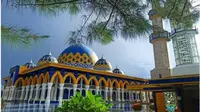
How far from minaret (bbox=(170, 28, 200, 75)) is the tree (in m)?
6.47

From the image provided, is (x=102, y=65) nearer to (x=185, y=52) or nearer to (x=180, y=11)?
(x=185, y=52)

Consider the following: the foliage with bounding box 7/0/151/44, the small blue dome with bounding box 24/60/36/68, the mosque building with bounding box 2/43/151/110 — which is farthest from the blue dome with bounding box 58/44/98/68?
the foliage with bounding box 7/0/151/44

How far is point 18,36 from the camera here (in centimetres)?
252

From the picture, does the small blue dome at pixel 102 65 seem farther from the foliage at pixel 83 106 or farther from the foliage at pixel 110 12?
the foliage at pixel 110 12

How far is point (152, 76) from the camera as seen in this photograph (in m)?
14.4

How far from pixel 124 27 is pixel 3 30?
1800 mm

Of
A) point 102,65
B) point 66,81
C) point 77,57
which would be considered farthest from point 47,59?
point 102,65

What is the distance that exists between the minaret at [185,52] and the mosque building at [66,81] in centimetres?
565

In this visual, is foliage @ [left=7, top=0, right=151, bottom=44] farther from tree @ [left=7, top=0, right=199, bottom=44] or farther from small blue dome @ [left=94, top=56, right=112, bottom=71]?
small blue dome @ [left=94, top=56, right=112, bottom=71]

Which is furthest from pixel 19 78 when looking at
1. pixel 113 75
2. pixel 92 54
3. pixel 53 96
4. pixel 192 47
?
pixel 192 47

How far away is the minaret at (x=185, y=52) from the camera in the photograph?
9.05 m

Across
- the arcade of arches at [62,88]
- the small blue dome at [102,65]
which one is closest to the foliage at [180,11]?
the arcade of arches at [62,88]

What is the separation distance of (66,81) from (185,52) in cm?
923

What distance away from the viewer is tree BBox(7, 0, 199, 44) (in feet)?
9.08
